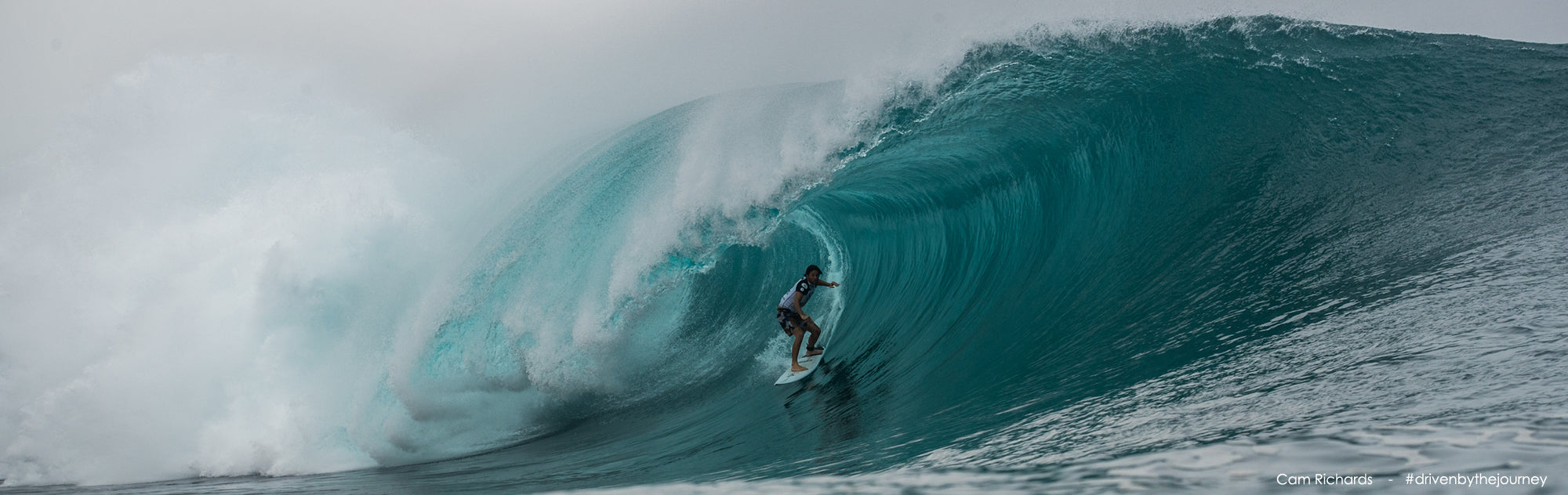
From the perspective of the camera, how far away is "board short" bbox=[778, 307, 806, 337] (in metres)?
6.39

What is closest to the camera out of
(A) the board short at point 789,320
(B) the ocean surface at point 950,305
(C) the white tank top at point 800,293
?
(B) the ocean surface at point 950,305

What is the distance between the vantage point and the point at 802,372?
6.45 m

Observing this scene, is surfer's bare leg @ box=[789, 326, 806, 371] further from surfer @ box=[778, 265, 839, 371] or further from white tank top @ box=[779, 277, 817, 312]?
white tank top @ box=[779, 277, 817, 312]

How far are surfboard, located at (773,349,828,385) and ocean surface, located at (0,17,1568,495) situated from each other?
186 millimetres

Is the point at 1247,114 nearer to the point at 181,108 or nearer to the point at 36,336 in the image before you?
the point at 36,336

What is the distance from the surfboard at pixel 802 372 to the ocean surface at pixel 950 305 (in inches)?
7.3

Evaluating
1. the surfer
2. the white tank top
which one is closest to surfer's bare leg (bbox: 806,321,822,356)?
the surfer

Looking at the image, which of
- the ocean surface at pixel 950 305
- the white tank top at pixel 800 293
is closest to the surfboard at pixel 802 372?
the ocean surface at pixel 950 305

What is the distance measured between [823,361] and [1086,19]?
17.8 feet

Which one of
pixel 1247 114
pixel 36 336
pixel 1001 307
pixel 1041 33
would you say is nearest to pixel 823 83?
pixel 1041 33

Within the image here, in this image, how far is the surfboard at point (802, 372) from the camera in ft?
21.0

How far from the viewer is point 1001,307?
20.0 ft

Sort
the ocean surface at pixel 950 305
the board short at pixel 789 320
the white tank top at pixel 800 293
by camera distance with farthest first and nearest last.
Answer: the board short at pixel 789 320, the white tank top at pixel 800 293, the ocean surface at pixel 950 305

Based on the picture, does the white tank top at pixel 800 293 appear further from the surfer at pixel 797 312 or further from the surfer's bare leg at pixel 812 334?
the surfer's bare leg at pixel 812 334
